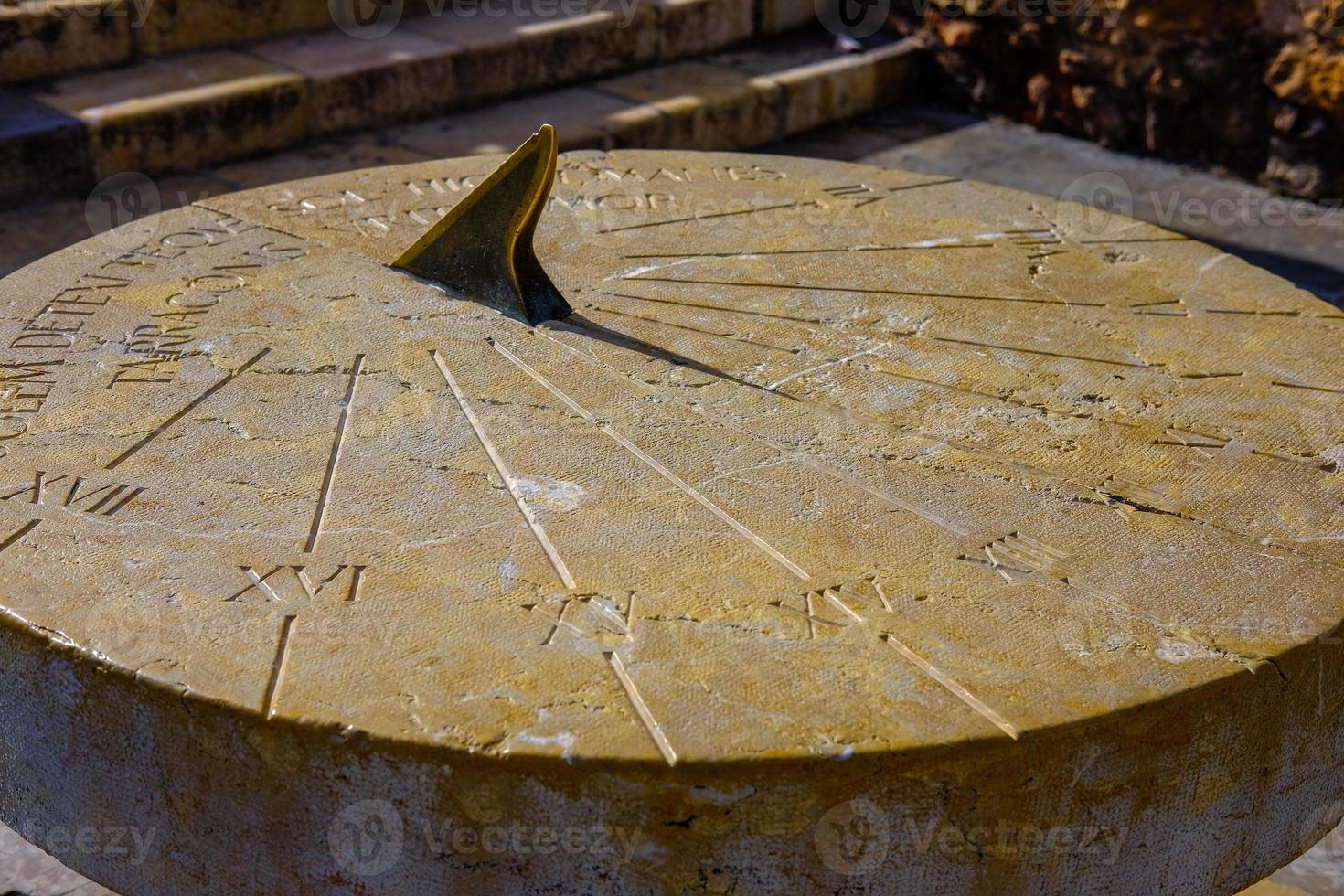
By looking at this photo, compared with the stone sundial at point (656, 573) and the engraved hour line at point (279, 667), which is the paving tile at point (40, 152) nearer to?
the stone sundial at point (656, 573)

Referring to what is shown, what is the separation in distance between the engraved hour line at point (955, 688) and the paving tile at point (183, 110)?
12.8 ft

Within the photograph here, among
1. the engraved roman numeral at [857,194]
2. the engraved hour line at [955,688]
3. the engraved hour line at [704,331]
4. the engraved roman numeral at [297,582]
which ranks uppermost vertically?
the engraved roman numeral at [857,194]

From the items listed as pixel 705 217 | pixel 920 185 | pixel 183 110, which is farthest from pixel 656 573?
pixel 183 110

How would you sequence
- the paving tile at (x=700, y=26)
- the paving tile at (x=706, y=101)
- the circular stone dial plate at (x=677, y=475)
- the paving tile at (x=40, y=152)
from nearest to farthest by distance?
the circular stone dial plate at (x=677, y=475) < the paving tile at (x=40, y=152) < the paving tile at (x=706, y=101) < the paving tile at (x=700, y=26)

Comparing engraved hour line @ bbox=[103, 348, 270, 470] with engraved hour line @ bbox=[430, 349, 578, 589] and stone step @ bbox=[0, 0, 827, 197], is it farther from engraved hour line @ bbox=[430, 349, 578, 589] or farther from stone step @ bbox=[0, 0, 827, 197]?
stone step @ bbox=[0, 0, 827, 197]

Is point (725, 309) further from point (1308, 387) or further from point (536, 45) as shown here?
point (536, 45)

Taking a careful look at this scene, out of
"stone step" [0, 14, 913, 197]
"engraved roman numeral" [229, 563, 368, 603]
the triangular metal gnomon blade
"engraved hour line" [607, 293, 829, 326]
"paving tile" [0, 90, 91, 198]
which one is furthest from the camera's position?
"stone step" [0, 14, 913, 197]

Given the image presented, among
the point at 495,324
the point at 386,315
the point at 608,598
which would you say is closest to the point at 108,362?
the point at 386,315

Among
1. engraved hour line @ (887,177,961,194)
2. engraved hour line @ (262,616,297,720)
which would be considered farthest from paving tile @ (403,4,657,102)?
engraved hour line @ (262,616,297,720)

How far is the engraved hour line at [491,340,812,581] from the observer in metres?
2.21

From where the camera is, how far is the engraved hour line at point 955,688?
6.09 ft

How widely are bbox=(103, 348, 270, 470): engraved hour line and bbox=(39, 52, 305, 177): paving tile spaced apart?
2.58m

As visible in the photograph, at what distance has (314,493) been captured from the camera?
2.33 metres

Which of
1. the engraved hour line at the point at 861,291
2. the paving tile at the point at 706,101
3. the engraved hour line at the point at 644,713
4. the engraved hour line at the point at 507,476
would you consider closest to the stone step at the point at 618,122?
the paving tile at the point at 706,101
